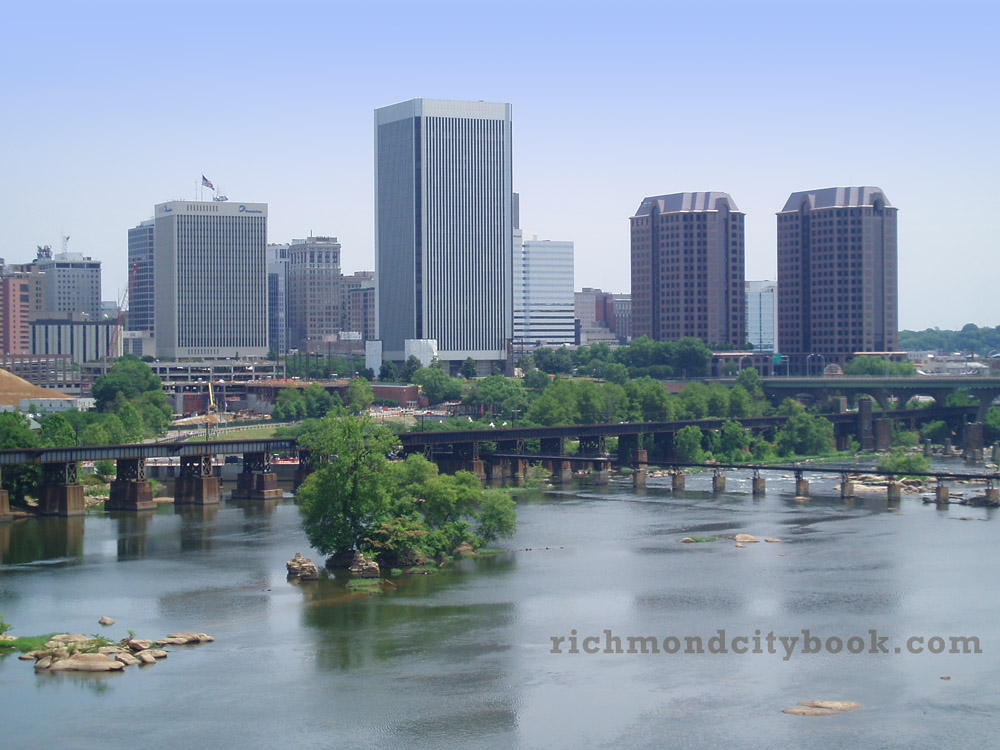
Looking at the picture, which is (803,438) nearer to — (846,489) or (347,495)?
(846,489)

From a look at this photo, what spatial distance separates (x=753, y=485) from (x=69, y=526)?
5490 centimetres

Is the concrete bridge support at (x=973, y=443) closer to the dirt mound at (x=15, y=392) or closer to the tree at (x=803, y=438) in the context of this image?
the tree at (x=803, y=438)

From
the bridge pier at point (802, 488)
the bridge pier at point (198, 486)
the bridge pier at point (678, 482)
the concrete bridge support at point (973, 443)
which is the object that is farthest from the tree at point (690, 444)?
the bridge pier at point (198, 486)

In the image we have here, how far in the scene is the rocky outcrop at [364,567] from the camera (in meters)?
72.1

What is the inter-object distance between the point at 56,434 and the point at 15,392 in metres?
80.2

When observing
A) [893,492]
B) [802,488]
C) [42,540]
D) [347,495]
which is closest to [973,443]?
[893,492]

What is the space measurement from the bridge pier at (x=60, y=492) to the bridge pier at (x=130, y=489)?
327 cm

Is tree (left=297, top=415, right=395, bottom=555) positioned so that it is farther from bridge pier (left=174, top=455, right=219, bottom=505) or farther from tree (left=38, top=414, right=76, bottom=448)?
tree (left=38, top=414, right=76, bottom=448)

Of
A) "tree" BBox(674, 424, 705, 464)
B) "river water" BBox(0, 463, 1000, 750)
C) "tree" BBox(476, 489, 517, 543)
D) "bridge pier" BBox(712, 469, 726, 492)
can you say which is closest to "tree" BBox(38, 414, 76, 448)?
"river water" BBox(0, 463, 1000, 750)

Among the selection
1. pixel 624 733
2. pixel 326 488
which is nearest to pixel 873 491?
pixel 326 488

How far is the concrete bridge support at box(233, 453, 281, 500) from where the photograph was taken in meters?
111

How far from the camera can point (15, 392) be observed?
186 meters

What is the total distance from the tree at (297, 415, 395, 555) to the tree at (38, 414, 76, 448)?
3840 cm

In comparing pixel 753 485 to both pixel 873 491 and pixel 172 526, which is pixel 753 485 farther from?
pixel 172 526
